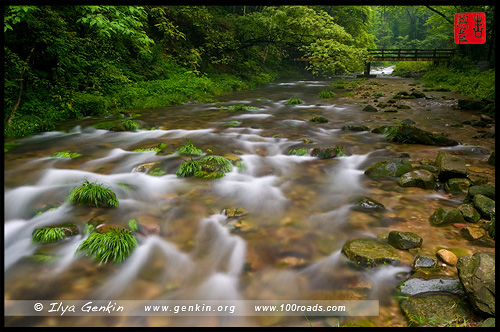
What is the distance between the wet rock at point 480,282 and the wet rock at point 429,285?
0.73ft

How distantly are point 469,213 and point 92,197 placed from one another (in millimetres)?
4794

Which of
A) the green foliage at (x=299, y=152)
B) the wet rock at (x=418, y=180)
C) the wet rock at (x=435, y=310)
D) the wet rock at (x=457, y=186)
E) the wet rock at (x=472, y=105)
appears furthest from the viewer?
the wet rock at (x=472, y=105)

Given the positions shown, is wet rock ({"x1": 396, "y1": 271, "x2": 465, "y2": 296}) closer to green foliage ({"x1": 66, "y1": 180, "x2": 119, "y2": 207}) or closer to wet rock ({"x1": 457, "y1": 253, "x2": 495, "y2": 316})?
wet rock ({"x1": 457, "y1": 253, "x2": 495, "y2": 316})

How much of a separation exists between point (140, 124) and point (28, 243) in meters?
6.18

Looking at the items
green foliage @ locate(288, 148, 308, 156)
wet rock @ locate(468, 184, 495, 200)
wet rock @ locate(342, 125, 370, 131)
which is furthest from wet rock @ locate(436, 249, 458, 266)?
wet rock @ locate(342, 125, 370, 131)

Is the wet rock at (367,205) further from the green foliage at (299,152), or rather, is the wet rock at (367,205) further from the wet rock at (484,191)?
the green foliage at (299,152)

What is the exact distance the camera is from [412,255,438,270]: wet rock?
9.09 feet

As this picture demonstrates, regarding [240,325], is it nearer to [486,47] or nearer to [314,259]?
[314,259]

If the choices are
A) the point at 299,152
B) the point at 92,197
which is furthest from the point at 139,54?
the point at 92,197

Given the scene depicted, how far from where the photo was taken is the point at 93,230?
3.44 m

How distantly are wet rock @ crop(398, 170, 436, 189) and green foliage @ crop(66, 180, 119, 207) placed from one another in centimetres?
430

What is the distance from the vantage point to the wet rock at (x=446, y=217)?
11.5 ft

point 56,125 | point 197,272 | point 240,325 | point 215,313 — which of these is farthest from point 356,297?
point 56,125

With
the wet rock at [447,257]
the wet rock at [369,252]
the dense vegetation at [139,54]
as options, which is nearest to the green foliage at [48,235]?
the wet rock at [369,252]
